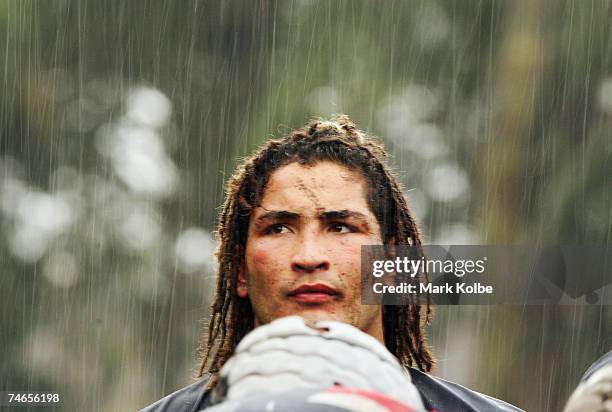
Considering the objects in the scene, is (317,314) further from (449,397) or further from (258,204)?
(449,397)

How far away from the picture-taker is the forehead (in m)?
2.50

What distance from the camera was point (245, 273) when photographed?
258 cm

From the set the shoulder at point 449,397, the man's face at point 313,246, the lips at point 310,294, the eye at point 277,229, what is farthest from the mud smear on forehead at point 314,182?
the shoulder at point 449,397

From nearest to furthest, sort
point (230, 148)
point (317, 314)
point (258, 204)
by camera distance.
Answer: point (317, 314) → point (258, 204) → point (230, 148)

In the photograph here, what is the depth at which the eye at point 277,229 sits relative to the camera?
2506 mm

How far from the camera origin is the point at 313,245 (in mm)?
2471

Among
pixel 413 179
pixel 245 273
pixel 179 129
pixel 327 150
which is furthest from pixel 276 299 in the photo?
pixel 179 129

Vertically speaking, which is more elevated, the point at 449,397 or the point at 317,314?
the point at 317,314

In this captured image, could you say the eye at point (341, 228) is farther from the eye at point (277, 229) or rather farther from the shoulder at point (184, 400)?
the shoulder at point (184, 400)

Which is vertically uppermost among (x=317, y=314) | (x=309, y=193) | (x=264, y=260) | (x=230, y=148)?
(x=230, y=148)

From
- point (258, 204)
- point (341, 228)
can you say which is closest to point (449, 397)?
point (341, 228)

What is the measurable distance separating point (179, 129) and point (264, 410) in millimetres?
1810

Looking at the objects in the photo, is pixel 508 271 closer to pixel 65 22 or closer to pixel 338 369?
pixel 338 369

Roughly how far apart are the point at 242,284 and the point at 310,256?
0.89 feet
